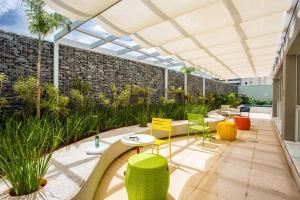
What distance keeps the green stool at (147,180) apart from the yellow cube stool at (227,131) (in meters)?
4.27

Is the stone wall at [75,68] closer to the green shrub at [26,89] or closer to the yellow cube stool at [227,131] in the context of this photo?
the green shrub at [26,89]

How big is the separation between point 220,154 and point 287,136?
1999mm

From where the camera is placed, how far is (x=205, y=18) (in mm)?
3564

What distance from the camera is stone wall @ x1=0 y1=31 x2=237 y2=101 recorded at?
15.2ft

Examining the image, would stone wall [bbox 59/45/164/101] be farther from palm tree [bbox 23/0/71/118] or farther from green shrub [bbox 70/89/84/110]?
palm tree [bbox 23/0/71/118]

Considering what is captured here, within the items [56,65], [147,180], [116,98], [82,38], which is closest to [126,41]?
[82,38]

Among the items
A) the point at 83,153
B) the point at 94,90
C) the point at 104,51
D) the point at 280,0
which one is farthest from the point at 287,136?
the point at 104,51

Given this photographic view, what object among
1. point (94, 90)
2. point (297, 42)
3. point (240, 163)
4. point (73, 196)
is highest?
point (297, 42)

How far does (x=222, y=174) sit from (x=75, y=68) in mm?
5617

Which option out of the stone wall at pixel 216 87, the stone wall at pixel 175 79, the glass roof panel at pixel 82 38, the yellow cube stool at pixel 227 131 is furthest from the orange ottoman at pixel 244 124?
the stone wall at pixel 216 87

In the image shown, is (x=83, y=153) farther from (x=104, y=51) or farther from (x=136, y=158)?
(x=104, y=51)

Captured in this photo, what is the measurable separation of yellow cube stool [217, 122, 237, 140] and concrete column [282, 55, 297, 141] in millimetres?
1433

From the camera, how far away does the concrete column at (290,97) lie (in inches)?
182

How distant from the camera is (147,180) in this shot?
2.20 metres
